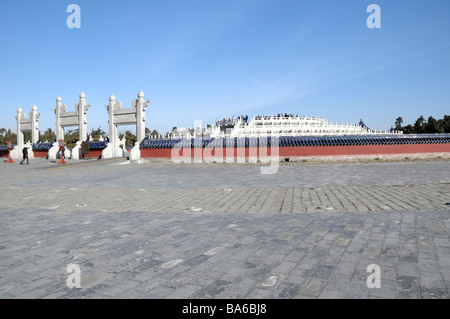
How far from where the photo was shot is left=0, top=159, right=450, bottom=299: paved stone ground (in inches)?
100

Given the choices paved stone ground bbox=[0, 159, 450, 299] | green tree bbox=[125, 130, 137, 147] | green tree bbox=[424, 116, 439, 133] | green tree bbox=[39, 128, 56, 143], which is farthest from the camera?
green tree bbox=[39, 128, 56, 143]

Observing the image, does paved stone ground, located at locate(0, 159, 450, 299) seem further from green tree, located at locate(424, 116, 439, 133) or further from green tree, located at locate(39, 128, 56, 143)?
green tree, located at locate(39, 128, 56, 143)

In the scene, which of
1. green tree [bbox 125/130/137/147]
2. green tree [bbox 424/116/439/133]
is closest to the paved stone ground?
green tree [bbox 424/116/439/133]

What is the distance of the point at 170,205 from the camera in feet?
20.2

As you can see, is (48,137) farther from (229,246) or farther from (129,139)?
(229,246)

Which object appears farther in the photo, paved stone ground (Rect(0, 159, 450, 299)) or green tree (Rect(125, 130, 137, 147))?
green tree (Rect(125, 130, 137, 147))

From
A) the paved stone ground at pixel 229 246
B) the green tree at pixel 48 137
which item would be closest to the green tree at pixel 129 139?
the green tree at pixel 48 137

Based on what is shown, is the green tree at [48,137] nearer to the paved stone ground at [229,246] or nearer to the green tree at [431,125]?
the paved stone ground at [229,246]

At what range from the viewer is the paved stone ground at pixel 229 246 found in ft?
8.36

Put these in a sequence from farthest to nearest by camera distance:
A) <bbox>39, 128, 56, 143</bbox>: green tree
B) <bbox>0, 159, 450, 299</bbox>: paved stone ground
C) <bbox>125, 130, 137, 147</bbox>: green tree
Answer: <bbox>39, 128, 56, 143</bbox>: green tree
<bbox>125, 130, 137, 147</bbox>: green tree
<bbox>0, 159, 450, 299</bbox>: paved stone ground

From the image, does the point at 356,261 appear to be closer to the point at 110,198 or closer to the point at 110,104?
the point at 110,198

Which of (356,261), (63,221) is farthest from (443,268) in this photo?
(63,221)

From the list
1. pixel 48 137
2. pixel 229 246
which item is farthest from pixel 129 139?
pixel 229 246
